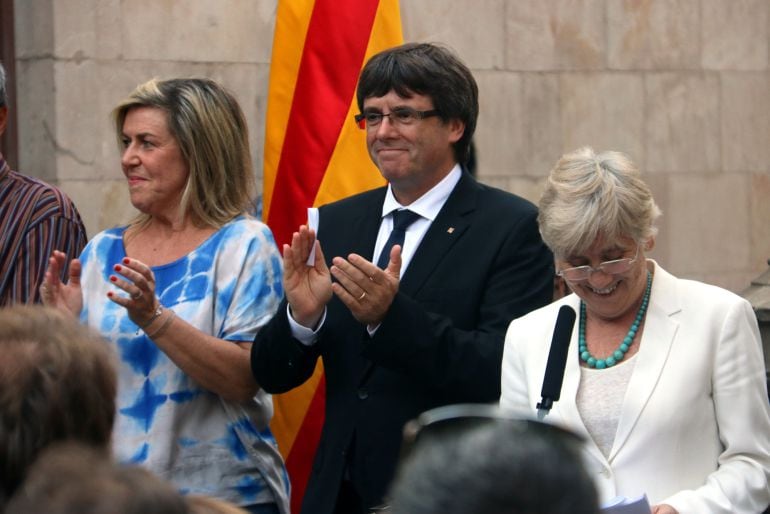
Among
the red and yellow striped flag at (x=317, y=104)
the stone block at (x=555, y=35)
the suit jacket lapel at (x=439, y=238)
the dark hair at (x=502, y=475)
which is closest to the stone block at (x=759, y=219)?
the stone block at (x=555, y=35)

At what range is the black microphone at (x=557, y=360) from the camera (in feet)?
12.0

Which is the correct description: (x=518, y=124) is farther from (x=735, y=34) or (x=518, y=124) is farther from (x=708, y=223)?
(x=735, y=34)

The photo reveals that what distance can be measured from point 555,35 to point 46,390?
5.46 metres

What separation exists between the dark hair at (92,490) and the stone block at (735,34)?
20.7ft

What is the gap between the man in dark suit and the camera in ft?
13.3

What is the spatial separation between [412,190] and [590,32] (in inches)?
131

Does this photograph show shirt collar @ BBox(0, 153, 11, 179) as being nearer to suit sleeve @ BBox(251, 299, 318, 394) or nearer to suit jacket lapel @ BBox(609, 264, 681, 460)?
suit sleeve @ BBox(251, 299, 318, 394)

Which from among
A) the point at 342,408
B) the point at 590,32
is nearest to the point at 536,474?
the point at 342,408

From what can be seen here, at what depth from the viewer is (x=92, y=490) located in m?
1.72

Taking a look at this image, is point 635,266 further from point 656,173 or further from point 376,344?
point 656,173

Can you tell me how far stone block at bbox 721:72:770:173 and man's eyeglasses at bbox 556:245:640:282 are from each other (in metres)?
4.20

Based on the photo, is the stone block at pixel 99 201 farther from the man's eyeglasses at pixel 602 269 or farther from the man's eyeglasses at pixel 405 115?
the man's eyeglasses at pixel 602 269

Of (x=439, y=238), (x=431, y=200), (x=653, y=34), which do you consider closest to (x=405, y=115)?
(x=431, y=200)

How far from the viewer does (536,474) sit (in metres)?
1.66
